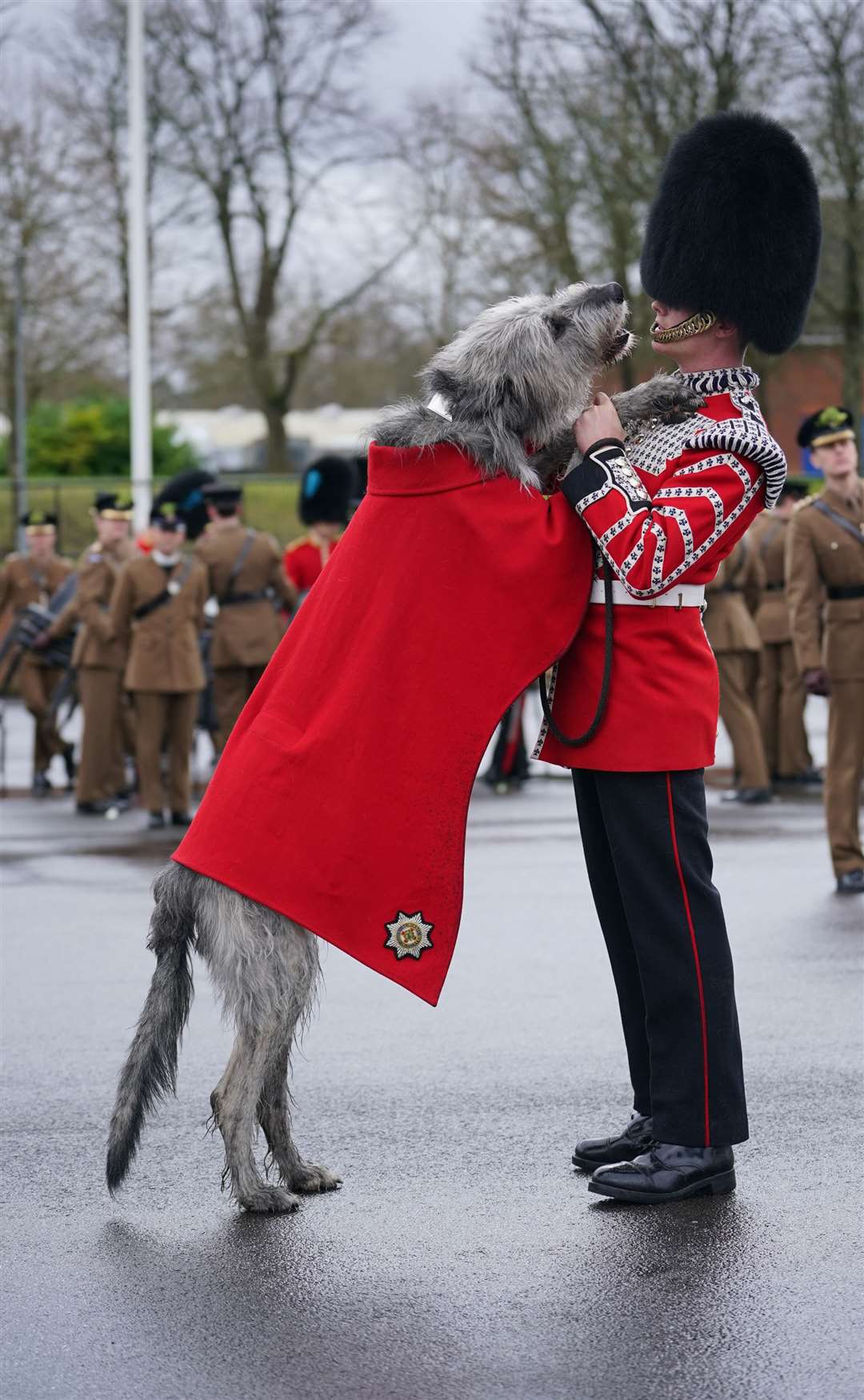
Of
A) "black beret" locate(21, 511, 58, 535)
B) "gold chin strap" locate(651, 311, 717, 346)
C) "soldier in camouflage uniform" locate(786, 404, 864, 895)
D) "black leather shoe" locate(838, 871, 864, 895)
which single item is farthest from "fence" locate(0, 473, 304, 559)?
"gold chin strap" locate(651, 311, 717, 346)

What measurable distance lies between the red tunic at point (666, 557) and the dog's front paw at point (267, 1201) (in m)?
1.21

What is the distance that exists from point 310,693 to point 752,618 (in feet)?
33.1

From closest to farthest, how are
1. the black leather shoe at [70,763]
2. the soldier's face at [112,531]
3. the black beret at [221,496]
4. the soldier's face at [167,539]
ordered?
the soldier's face at [167,539] → the black beret at [221,496] → the soldier's face at [112,531] → the black leather shoe at [70,763]

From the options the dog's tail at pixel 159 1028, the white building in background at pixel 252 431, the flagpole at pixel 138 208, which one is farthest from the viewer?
the white building in background at pixel 252 431

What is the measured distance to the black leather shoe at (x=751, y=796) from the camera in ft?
41.3

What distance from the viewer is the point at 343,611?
416 cm

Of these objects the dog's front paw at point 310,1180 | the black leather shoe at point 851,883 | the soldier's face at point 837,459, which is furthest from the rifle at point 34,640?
the dog's front paw at point 310,1180

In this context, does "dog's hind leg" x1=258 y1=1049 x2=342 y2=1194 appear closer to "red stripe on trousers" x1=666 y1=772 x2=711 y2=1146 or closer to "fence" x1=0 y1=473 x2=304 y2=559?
A: "red stripe on trousers" x1=666 y1=772 x2=711 y2=1146

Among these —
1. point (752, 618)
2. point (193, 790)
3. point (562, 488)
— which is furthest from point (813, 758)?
point (562, 488)

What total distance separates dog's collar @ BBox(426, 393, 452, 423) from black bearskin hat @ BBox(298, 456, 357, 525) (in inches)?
409

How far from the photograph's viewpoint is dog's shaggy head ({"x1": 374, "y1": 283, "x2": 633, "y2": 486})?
407 centimetres

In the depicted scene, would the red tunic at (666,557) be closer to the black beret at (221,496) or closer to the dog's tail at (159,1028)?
the dog's tail at (159,1028)

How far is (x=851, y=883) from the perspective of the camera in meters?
8.89

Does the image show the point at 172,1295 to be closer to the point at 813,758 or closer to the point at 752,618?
the point at 752,618
